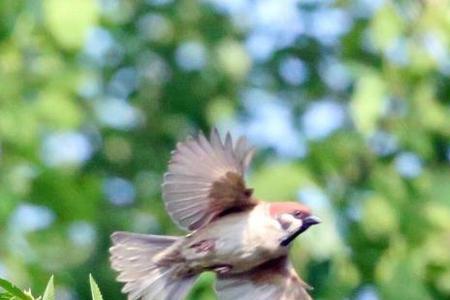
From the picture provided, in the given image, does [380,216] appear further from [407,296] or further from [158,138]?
[158,138]

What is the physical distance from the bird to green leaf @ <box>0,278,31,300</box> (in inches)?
10.3

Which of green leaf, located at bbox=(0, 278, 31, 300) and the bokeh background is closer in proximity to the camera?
green leaf, located at bbox=(0, 278, 31, 300)

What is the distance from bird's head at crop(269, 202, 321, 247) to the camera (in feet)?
6.02

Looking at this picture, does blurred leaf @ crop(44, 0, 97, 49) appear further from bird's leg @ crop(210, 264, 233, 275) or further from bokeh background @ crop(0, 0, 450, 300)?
bird's leg @ crop(210, 264, 233, 275)

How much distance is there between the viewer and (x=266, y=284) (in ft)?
6.06

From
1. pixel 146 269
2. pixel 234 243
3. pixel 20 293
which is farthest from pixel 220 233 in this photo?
pixel 20 293

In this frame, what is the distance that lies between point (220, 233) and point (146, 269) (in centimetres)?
15

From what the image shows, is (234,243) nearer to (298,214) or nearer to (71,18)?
(298,214)

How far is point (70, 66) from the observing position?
505 centimetres

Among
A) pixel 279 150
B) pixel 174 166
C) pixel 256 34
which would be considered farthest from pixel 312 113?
pixel 174 166

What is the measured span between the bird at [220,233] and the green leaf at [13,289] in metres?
0.26

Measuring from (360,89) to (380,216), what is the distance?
37 centimetres

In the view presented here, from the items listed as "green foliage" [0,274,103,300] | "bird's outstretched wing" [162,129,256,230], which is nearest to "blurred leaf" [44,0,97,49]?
"bird's outstretched wing" [162,129,256,230]

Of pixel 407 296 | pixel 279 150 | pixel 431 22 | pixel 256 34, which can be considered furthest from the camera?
pixel 256 34
